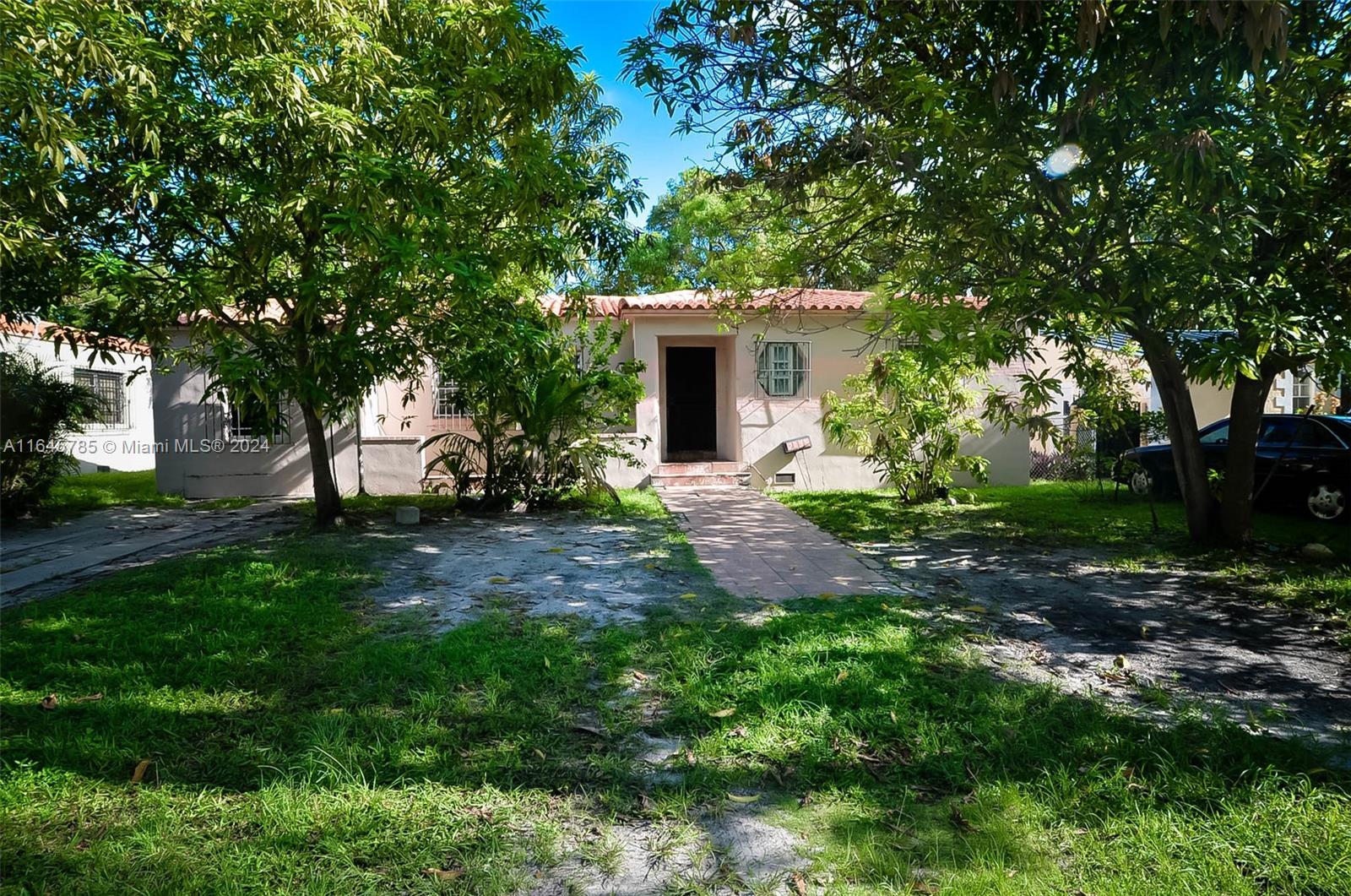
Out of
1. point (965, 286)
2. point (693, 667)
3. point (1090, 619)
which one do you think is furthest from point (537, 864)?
point (965, 286)

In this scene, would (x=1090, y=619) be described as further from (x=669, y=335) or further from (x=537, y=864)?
(x=669, y=335)

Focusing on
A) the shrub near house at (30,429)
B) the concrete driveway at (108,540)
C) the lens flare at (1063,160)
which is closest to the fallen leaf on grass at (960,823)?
the lens flare at (1063,160)

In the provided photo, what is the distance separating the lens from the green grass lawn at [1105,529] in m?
6.66

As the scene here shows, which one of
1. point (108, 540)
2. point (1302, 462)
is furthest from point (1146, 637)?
point (108, 540)

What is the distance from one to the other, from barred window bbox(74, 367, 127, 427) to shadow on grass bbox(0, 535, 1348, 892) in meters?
15.5

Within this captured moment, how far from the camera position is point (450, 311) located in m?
7.98

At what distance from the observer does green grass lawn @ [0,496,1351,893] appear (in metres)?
2.60

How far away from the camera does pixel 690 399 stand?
16359 millimetres

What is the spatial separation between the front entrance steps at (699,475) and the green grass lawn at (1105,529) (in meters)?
1.14

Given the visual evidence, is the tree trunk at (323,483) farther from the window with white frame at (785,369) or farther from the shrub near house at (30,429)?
the window with white frame at (785,369)

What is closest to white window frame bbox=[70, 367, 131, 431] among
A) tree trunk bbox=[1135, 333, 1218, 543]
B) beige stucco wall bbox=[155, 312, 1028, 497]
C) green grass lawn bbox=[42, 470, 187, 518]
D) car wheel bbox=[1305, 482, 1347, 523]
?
green grass lawn bbox=[42, 470, 187, 518]

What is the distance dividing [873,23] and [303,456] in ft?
36.5

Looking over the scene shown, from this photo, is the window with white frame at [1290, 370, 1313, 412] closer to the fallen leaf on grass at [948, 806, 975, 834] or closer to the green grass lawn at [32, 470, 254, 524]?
the fallen leaf on grass at [948, 806, 975, 834]

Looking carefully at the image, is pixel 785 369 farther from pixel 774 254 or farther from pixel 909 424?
pixel 774 254
